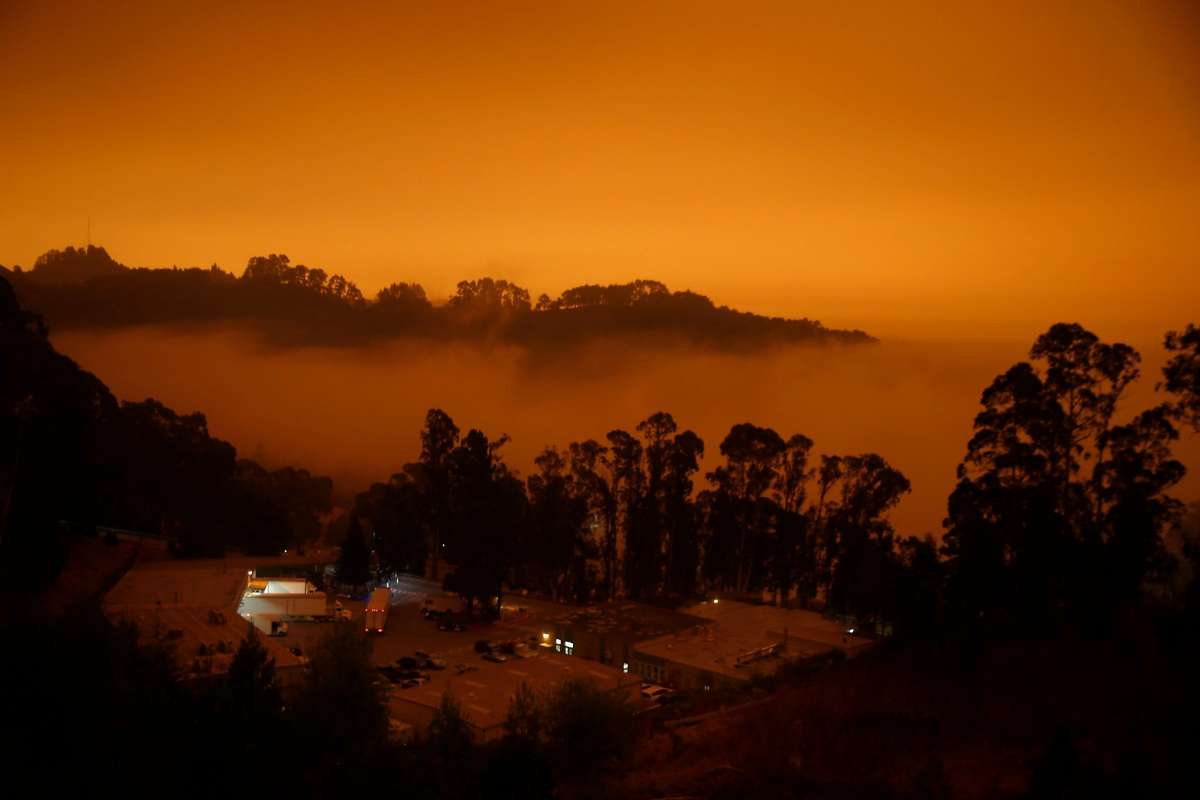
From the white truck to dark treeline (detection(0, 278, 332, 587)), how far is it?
863 cm

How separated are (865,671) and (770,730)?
3626 millimetres

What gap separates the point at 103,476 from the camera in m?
28.9

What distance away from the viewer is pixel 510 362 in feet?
268

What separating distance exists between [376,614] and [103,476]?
10.6m

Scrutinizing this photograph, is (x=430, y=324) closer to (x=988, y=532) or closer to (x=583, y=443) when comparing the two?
(x=583, y=443)

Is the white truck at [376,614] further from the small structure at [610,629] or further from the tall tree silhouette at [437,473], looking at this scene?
the tall tree silhouette at [437,473]

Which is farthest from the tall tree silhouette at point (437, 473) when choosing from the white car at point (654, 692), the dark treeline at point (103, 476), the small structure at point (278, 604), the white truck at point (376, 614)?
the white car at point (654, 692)

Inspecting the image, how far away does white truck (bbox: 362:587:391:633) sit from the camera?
86.4 ft

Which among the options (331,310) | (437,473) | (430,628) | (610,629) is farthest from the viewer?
(331,310)

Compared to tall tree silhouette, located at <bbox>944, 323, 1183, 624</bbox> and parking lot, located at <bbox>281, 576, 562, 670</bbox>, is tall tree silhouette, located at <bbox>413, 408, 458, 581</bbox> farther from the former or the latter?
tall tree silhouette, located at <bbox>944, 323, 1183, 624</bbox>

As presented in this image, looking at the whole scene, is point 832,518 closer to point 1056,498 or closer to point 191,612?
point 1056,498

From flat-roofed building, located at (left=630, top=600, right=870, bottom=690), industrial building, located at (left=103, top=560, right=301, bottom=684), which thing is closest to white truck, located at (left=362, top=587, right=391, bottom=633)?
industrial building, located at (left=103, top=560, right=301, bottom=684)

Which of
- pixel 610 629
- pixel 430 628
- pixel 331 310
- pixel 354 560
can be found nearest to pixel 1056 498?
pixel 610 629

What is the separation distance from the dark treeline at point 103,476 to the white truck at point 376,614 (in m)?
8.63
